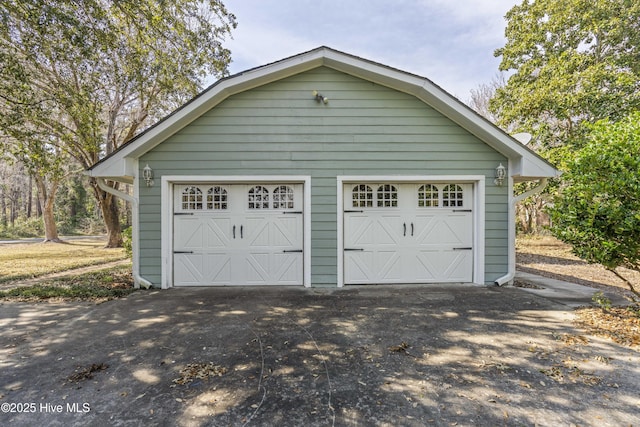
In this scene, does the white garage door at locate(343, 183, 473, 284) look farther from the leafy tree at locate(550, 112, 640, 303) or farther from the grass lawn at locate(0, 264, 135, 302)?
the grass lawn at locate(0, 264, 135, 302)

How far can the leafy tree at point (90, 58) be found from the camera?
564cm

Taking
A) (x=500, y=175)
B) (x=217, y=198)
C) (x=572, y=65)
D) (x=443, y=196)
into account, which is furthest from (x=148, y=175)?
(x=572, y=65)

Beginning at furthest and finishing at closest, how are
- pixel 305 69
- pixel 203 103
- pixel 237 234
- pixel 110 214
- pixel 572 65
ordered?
1. pixel 110 214
2. pixel 572 65
3. pixel 237 234
4. pixel 305 69
5. pixel 203 103

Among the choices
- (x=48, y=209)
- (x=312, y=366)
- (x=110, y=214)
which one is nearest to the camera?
(x=312, y=366)

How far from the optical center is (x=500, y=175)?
555 cm

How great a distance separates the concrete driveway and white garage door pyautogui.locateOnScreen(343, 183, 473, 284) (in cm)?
128

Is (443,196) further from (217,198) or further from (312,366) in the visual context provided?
(217,198)

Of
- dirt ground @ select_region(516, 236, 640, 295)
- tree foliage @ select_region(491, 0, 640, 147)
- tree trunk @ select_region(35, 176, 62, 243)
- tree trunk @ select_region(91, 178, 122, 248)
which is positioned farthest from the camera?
tree trunk @ select_region(35, 176, 62, 243)

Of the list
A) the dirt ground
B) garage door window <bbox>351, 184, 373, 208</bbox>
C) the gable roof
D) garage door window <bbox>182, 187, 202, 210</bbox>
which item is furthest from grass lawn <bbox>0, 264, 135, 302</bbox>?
the dirt ground

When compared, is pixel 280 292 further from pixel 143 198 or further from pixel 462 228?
pixel 462 228

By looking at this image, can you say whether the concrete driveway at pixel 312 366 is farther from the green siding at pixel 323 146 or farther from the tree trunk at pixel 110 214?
the tree trunk at pixel 110 214

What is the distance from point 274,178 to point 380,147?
2.12 meters

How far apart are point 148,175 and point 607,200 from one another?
7.07m

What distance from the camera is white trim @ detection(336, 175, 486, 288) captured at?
5.58 meters
